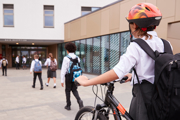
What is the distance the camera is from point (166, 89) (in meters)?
1.08

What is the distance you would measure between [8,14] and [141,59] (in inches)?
786

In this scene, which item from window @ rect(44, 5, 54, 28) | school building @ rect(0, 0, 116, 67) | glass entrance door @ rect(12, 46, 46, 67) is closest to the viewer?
school building @ rect(0, 0, 116, 67)

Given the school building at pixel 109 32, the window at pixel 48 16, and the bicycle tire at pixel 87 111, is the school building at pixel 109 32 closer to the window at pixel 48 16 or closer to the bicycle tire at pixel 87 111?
the window at pixel 48 16

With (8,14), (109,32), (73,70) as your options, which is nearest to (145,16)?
(73,70)

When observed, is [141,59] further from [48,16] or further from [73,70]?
[48,16]

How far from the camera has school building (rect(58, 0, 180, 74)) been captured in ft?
24.4

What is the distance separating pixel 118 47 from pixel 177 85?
966cm

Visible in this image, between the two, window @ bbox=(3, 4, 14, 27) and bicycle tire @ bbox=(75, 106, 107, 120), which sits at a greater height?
window @ bbox=(3, 4, 14, 27)

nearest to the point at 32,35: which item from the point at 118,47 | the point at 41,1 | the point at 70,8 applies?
the point at 41,1

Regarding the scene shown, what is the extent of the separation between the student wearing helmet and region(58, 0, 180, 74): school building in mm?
6751

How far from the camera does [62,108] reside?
4.71 meters

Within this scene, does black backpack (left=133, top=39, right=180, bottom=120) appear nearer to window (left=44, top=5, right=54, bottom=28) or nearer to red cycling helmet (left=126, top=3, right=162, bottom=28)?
red cycling helmet (left=126, top=3, right=162, bottom=28)

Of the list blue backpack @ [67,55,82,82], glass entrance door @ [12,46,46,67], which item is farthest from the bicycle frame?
glass entrance door @ [12,46,46,67]

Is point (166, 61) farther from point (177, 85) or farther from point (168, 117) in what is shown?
point (168, 117)
